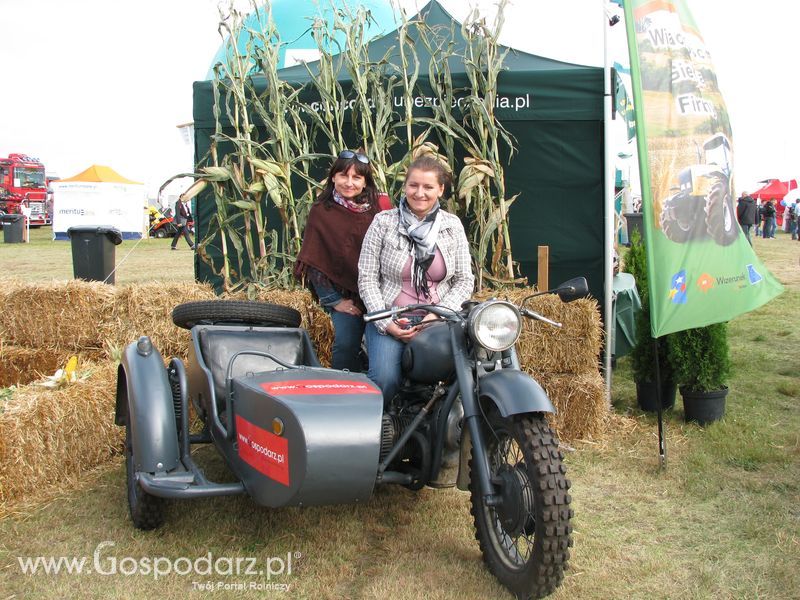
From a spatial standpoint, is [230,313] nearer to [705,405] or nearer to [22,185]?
[705,405]

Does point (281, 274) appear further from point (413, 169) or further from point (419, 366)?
point (419, 366)

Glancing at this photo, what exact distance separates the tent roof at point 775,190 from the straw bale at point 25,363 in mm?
34179

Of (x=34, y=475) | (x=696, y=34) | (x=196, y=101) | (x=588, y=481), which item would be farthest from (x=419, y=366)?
(x=196, y=101)

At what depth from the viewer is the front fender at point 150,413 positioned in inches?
117

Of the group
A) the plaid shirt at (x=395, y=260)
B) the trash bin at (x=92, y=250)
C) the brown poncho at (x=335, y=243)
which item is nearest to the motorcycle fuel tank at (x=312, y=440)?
the plaid shirt at (x=395, y=260)

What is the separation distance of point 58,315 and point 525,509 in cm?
374

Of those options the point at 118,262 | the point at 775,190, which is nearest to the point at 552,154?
the point at 118,262

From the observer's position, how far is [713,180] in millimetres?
4016

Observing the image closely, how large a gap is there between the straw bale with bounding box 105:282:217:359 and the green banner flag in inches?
105

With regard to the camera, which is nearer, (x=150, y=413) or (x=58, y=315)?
(x=150, y=413)

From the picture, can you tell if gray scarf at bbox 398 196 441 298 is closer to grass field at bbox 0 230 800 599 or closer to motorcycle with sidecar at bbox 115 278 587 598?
motorcycle with sidecar at bbox 115 278 587 598

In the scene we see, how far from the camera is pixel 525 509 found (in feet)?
8.23

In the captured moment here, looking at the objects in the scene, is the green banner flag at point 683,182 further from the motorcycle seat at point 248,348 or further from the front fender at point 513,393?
the motorcycle seat at point 248,348

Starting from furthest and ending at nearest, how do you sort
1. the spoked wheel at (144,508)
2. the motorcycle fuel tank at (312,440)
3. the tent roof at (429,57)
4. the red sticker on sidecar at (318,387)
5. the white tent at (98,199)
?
1. the white tent at (98,199)
2. the tent roof at (429,57)
3. the spoked wheel at (144,508)
4. the red sticker on sidecar at (318,387)
5. the motorcycle fuel tank at (312,440)
